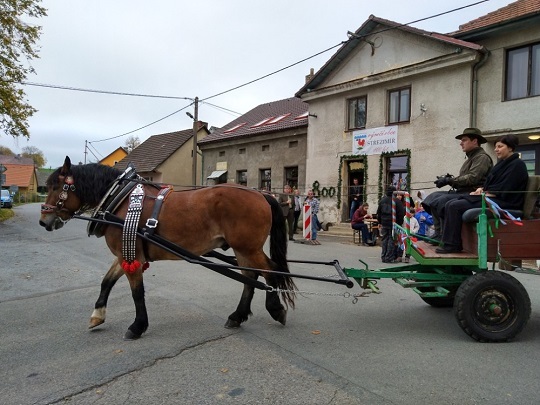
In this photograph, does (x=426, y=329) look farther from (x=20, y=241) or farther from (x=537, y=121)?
(x=20, y=241)

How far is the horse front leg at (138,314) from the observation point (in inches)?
153

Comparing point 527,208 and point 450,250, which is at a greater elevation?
point 527,208

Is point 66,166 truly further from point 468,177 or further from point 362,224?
point 362,224

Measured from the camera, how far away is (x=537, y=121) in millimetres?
11273

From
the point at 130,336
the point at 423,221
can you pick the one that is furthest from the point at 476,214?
the point at 423,221

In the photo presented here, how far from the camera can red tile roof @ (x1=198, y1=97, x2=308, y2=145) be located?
19734mm

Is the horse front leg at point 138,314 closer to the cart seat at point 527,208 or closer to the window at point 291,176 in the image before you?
the cart seat at point 527,208

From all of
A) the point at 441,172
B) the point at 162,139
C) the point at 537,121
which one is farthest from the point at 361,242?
the point at 162,139

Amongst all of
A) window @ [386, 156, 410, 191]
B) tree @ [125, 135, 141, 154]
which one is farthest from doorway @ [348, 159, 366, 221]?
tree @ [125, 135, 141, 154]

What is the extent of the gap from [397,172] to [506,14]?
606 cm

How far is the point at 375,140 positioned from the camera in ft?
49.6

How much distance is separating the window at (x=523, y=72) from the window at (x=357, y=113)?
5.14m

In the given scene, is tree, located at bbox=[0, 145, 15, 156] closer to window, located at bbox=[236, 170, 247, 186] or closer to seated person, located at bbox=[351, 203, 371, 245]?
window, located at bbox=[236, 170, 247, 186]

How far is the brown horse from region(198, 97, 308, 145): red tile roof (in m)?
14.4
